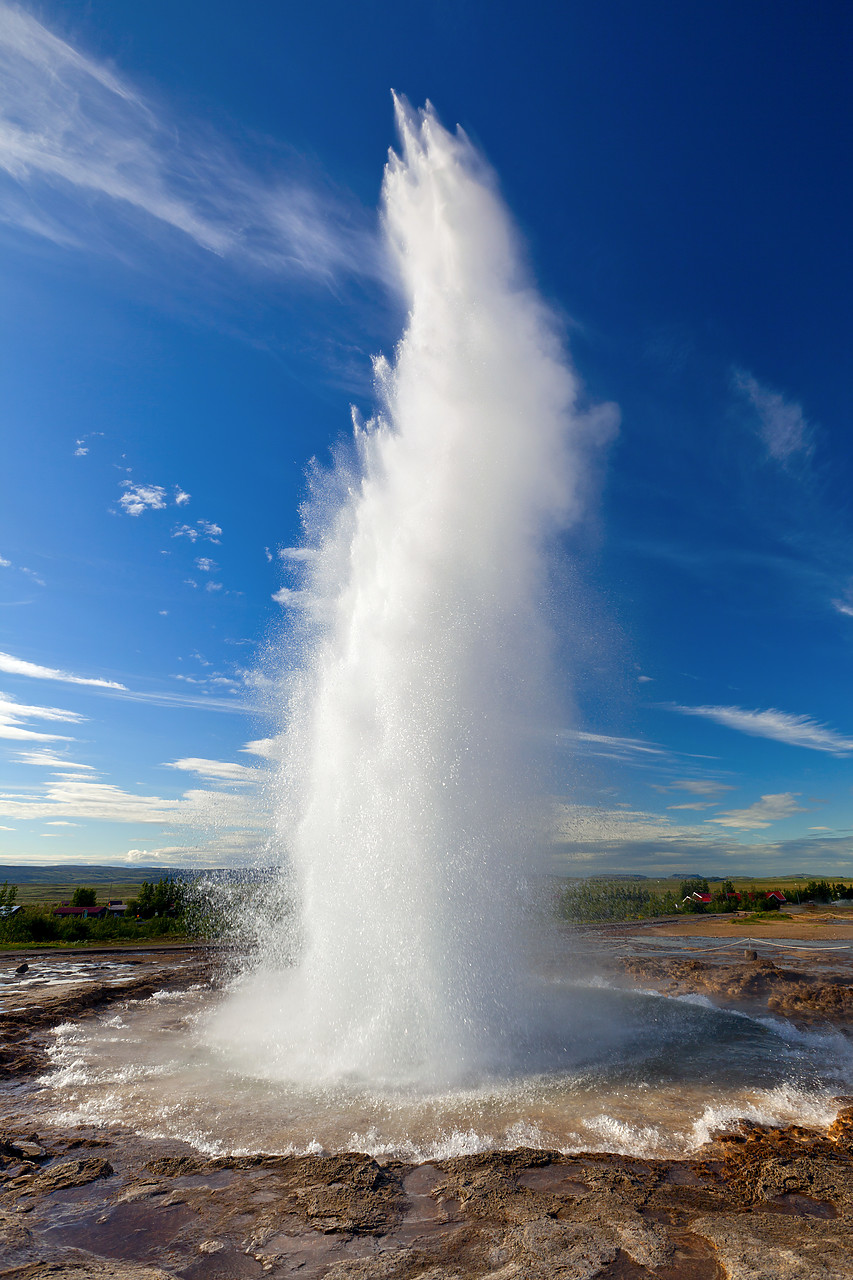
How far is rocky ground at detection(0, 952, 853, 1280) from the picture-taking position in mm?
5746

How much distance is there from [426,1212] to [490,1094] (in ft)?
12.4

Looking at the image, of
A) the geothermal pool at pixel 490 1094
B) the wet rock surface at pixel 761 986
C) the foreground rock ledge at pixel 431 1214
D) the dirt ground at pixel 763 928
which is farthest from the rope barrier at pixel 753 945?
the foreground rock ledge at pixel 431 1214

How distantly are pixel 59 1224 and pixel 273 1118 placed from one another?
11.1ft

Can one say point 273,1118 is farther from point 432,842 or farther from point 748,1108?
point 748,1108

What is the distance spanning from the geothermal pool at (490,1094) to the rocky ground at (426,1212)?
0.58m

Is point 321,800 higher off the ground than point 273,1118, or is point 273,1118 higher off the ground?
point 321,800

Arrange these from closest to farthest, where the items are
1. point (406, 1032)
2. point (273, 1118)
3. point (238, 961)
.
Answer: point (273, 1118) → point (406, 1032) → point (238, 961)

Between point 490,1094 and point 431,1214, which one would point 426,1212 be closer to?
point 431,1214

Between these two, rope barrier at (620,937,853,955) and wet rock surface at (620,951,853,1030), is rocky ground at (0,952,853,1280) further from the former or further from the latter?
rope barrier at (620,937,853,955)

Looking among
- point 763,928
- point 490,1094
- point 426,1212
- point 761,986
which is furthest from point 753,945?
point 426,1212

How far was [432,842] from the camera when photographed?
13586 millimetres

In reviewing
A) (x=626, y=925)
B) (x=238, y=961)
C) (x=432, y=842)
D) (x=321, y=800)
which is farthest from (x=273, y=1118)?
(x=626, y=925)

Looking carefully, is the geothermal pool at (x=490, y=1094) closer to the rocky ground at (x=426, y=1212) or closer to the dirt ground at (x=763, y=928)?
the rocky ground at (x=426, y=1212)

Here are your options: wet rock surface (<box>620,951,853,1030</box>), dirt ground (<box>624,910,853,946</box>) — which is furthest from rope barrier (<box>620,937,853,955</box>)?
wet rock surface (<box>620,951,853,1030</box>)
